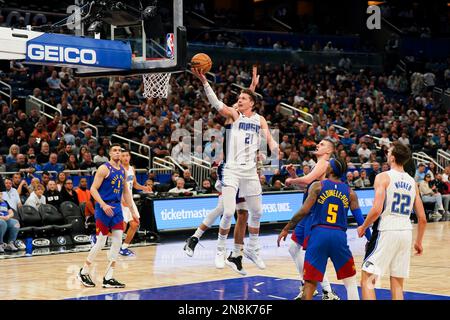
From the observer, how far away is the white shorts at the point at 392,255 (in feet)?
24.4

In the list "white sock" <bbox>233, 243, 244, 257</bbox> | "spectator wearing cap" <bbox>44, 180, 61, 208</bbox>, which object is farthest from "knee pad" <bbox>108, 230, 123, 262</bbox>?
"spectator wearing cap" <bbox>44, 180, 61, 208</bbox>

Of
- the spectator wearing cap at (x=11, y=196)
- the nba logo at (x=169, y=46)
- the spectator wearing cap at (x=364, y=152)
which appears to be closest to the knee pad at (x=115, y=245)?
the nba logo at (x=169, y=46)

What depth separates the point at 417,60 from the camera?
3500 centimetres

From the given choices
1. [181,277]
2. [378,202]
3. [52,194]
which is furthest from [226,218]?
[52,194]

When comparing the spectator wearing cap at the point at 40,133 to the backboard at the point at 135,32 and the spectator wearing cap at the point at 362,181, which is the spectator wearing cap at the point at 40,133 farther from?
the spectator wearing cap at the point at 362,181

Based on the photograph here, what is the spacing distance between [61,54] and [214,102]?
329 centimetres

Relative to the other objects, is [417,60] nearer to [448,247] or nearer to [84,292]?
[448,247]

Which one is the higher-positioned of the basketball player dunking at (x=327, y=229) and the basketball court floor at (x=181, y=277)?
the basketball player dunking at (x=327, y=229)

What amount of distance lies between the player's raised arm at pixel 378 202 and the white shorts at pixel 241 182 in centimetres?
226

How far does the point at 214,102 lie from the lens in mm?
9055

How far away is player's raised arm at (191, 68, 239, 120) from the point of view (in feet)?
29.7

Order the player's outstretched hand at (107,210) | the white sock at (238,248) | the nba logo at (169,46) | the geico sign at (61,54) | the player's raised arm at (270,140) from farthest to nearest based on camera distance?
the nba logo at (169,46)
the geico sign at (61,54)
the player's outstretched hand at (107,210)
the white sock at (238,248)
the player's raised arm at (270,140)

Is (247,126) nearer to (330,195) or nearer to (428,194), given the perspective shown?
(330,195)
